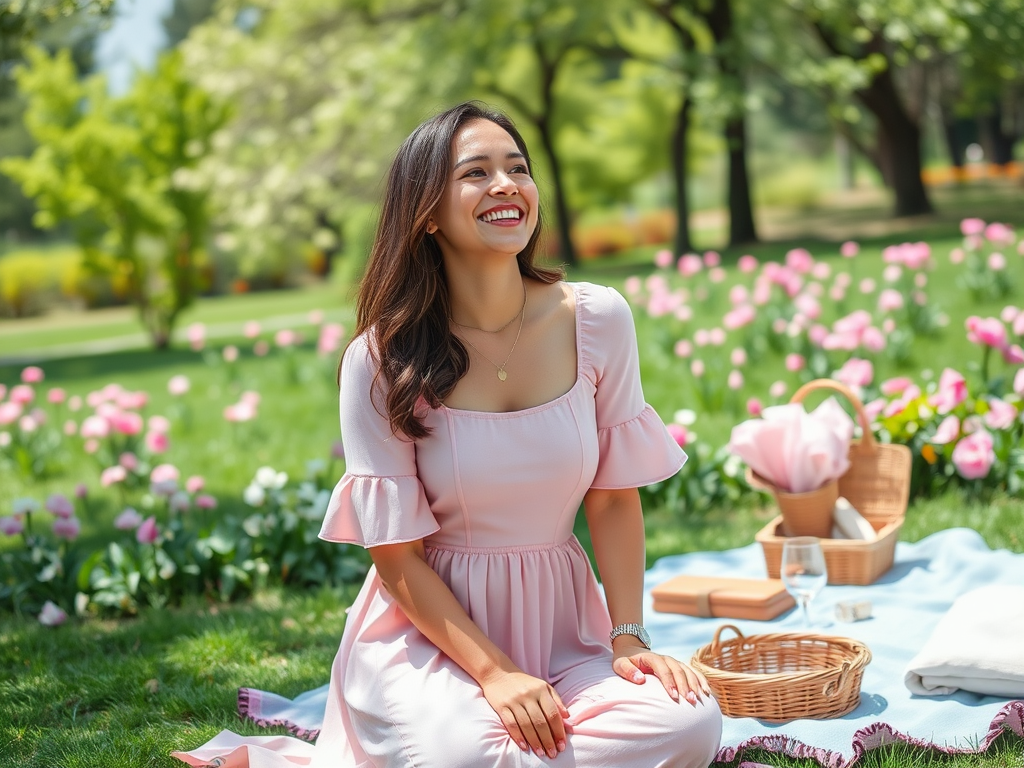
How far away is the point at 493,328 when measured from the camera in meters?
3.20

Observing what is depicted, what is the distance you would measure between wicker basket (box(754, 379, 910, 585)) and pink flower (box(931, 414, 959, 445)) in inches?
21.5

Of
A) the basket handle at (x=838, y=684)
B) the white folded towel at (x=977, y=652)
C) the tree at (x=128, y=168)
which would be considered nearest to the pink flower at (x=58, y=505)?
the basket handle at (x=838, y=684)

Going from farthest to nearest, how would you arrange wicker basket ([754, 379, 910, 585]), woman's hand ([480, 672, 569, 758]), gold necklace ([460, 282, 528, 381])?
1. wicker basket ([754, 379, 910, 585])
2. gold necklace ([460, 282, 528, 381])
3. woman's hand ([480, 672, 569, 758])

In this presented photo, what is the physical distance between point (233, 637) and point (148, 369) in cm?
1062

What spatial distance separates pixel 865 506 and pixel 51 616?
3458 mm

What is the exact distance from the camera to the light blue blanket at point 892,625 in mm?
3299

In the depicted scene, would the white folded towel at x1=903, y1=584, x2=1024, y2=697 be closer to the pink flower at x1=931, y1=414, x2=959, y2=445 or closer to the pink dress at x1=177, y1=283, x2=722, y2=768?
the pink dress at x1=177, y1=283, x2=722, y2=768

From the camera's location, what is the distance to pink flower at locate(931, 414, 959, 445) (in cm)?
548

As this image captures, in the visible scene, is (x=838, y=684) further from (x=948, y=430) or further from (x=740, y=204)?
(x=740, y=204)

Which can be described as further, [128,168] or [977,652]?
[128,168]

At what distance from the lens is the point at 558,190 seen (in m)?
19.8

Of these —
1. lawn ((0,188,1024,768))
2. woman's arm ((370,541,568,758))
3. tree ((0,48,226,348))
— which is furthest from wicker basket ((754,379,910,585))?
tree ((0,48,226,348))

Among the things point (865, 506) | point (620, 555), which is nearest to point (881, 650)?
point (865, 506)

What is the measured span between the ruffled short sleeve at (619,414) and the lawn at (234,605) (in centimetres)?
85
